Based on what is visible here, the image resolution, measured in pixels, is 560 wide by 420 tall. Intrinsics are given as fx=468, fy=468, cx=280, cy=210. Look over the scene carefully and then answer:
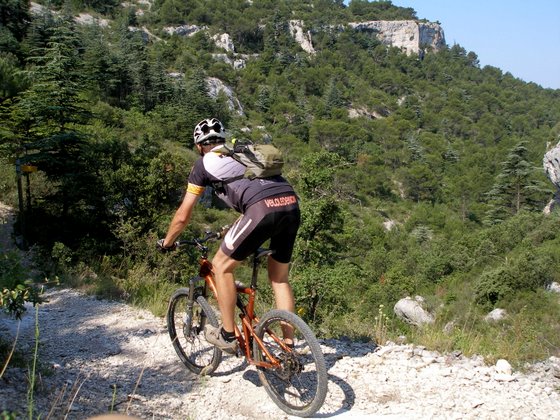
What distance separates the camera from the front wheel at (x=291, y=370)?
301cm

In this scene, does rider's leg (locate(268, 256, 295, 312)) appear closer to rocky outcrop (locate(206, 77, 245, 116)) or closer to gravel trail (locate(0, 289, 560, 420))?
gravel trail (locate(0, 289, 560, 420))

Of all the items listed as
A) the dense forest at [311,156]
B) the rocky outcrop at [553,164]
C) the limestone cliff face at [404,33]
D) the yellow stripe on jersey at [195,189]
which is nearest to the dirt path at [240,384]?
the dense forest at [311,156]

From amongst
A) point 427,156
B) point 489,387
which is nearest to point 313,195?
point 489,387

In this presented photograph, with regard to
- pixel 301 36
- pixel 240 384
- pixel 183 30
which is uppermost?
pixel 301 36

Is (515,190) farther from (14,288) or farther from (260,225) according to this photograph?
(14,288)

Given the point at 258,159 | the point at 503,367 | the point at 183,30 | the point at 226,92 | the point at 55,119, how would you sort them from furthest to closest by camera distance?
the point at 183,30, the point at 226,92, the point at 55,119, the point at 503,367, the point at 258,159

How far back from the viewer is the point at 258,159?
3.14 metres

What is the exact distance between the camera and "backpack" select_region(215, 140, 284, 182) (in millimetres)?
3133

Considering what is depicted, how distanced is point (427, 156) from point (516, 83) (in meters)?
72.9

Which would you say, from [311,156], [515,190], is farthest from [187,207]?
[515,190]

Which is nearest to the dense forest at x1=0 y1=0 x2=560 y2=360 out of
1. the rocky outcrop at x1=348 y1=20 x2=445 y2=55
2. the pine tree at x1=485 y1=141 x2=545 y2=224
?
the pine tree at x1=485 y1=141 x2=545 y2=224

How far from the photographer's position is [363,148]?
64.4m

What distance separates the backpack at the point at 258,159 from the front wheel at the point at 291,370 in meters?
0.94

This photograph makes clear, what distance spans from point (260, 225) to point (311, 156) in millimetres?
11415
